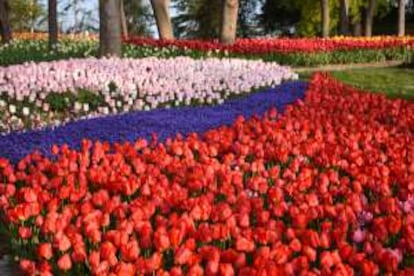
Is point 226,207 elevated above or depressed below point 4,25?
below

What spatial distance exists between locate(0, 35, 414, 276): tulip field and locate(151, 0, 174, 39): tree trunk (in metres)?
18.9

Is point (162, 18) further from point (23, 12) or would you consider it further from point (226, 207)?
point (23, 12)

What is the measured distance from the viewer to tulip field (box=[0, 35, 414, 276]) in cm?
436

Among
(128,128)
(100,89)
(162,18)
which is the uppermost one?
(162,18)

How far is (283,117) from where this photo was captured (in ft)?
30.9

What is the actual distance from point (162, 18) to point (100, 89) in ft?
62.7

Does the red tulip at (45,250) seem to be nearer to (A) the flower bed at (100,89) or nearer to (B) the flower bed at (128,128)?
(B) the flower bed at (128,128)

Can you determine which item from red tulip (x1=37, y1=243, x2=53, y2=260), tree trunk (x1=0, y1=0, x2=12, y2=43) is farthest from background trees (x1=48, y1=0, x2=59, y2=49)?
red tulip (x1=37, y1=243, x2=53, y2=260)

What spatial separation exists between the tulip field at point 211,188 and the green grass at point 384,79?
531 centimetres

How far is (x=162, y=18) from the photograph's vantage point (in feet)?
103

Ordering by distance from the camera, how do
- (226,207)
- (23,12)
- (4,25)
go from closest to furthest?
1. (226,207)
2. (4,25)
3. (23,12)

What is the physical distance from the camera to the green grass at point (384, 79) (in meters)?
17.4

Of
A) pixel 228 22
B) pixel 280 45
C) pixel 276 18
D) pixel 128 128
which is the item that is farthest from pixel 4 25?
pixel 276 18

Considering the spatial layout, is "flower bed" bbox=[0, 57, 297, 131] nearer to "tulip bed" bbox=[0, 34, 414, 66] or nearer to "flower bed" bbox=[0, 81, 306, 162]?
"flower bed" bbox=[0, 81, 306, 162]
